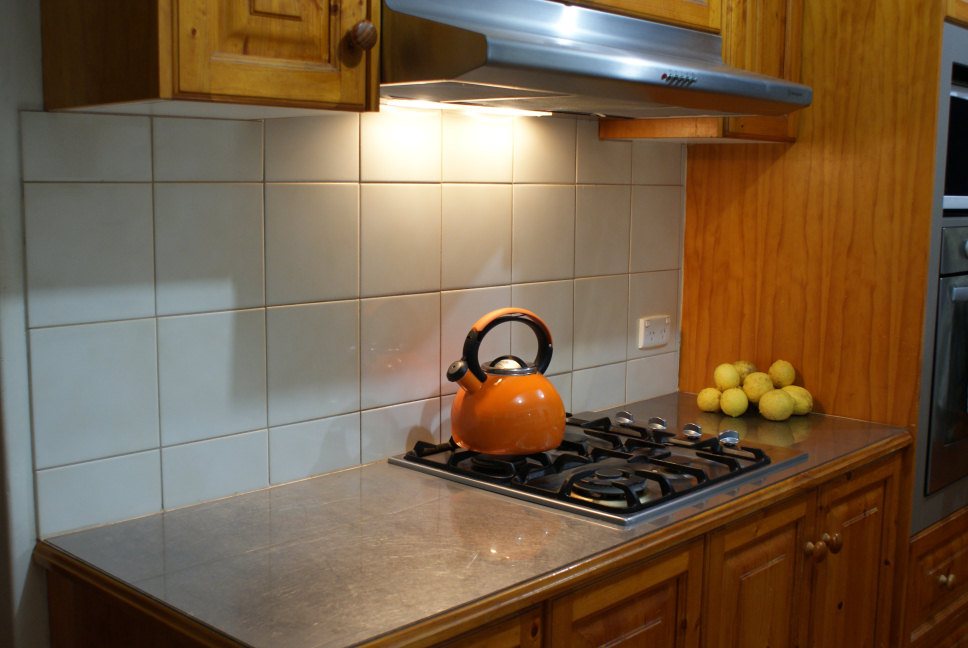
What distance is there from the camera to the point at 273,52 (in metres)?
1.22

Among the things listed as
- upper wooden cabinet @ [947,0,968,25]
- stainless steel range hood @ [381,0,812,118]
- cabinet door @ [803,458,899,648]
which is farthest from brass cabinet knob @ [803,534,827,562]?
upper wooden cabinet @ [947,0,968,25]

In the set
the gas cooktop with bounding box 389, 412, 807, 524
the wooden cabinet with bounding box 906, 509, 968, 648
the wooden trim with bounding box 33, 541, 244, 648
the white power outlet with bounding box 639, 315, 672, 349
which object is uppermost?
the white power outlet with bounding box 639, 315, 672, 349

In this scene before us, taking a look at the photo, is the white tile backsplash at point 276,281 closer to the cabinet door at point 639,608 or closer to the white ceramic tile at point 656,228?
the white ceramic tile at point 656,228

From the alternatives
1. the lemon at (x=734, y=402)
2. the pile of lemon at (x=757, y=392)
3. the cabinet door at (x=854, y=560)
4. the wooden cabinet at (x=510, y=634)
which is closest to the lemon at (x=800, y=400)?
the pile of lemon at (x=757, y=392)

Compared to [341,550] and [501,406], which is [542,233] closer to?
[501,406]

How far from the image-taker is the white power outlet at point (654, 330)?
2.40 meters

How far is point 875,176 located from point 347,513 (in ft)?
4.59

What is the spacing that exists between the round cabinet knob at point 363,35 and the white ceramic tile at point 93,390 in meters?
0.54

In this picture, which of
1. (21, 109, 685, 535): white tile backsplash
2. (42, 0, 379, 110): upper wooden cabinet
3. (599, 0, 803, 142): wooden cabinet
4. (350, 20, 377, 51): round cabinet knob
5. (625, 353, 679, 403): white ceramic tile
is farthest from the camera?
(625, 353, 679, 403): white ceramic tile

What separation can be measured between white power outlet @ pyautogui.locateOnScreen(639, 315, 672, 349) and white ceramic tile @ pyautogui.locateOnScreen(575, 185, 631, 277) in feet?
0.55

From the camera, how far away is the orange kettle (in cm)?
169

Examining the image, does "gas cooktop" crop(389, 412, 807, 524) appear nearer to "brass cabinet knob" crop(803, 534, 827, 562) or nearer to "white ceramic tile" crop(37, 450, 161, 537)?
"brass cabinet knob" crop(803, 534, 827, 562)

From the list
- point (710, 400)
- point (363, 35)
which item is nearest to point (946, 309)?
point (710, 400)

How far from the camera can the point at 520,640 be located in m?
1.27
